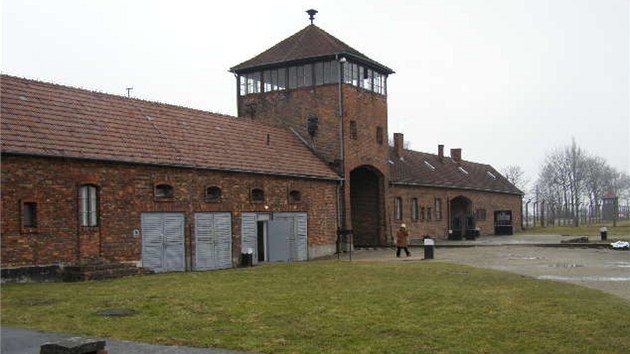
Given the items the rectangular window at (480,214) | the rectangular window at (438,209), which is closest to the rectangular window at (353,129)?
the rectangular window at (438,209)

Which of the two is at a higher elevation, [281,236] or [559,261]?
[281,236]

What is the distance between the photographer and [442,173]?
5062cm

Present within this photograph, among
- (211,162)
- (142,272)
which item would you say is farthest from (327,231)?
(142,272)

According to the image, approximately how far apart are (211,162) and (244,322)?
15.0m

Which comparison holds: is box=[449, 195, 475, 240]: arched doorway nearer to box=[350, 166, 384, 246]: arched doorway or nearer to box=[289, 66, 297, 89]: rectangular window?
box=[350, 166, 384, 246]: arched doorway

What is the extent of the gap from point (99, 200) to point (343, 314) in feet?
37.9

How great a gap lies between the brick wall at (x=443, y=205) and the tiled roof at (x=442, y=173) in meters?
0.45

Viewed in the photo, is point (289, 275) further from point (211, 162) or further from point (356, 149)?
point (356, 149)

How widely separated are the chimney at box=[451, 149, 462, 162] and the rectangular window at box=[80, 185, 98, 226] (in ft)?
136

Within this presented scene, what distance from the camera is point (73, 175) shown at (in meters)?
20.1

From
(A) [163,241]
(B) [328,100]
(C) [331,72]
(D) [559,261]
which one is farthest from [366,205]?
(A) [163,241]

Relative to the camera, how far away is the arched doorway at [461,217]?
150 feet

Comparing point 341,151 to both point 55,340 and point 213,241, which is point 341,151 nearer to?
point 213,241

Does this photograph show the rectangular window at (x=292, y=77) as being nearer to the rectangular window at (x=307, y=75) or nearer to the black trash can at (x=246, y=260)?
the rectangular window at (x=307, y=75)
